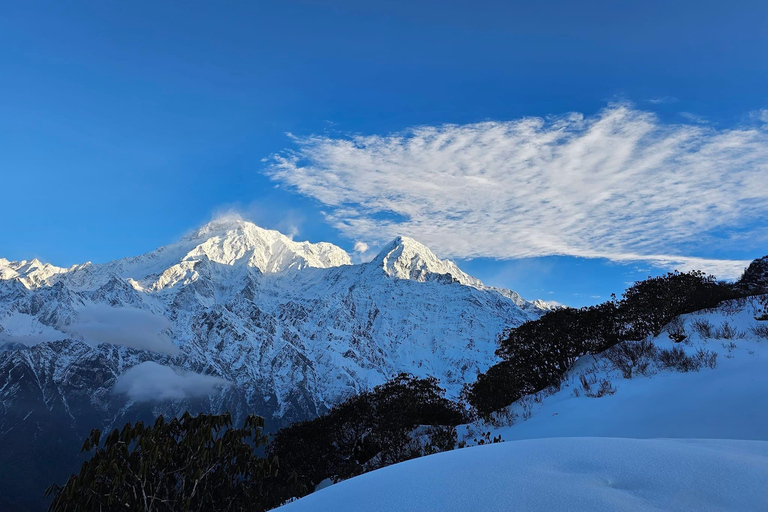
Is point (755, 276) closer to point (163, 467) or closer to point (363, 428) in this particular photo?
point (363, 428)

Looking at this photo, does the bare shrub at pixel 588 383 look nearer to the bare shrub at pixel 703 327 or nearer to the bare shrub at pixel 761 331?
the bare shrub at pixel 703 327

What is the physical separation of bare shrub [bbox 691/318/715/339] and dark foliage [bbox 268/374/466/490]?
14.0 m

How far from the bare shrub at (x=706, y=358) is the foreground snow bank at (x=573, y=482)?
9.13 meters

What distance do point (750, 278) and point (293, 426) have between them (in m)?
33.7

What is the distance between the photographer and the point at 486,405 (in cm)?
2116

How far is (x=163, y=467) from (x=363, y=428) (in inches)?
811

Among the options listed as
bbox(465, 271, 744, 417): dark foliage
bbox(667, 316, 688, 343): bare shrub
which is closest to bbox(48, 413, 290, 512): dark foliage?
bbox(465, 271, 744, 417): dark foliage

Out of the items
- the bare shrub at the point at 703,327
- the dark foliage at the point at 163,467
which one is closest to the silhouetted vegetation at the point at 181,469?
the dark foliage at the point at 163,467

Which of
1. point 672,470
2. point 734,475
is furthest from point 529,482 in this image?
point 734,475

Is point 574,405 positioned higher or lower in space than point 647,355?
lower

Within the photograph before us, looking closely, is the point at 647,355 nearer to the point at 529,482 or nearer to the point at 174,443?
the point at 529,482

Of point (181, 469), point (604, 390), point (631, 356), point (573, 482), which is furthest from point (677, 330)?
point (181, 469)

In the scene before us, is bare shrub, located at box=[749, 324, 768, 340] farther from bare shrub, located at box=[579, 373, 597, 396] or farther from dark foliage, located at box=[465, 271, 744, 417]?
bare shrub, located at box=[579, 373, 597, 396]

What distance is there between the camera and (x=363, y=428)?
28.8 metres
